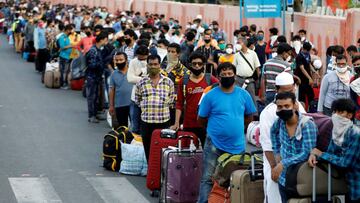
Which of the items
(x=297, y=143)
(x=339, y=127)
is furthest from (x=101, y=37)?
(x=339, y=127)

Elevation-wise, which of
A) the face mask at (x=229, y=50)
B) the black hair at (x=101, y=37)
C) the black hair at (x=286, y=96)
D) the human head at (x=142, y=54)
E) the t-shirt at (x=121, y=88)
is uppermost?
the black hair at (x=286, y=96)

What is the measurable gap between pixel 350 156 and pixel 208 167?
2701mm

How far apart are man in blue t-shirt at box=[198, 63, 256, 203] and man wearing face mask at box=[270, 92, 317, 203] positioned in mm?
1726

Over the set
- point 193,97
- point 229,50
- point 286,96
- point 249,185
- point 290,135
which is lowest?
point 249,185

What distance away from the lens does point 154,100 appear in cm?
1488

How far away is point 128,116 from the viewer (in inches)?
695

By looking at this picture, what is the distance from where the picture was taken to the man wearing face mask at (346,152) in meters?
10.2

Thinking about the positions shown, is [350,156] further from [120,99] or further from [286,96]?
[120,99]

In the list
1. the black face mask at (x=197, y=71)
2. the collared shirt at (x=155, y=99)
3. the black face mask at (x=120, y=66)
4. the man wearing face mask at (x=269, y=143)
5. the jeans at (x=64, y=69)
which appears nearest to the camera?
the man wearing face mask at (x=269, y=143)

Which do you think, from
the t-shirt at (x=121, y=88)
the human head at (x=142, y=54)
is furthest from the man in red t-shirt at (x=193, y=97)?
the t-shirt at (x=121, y=88)

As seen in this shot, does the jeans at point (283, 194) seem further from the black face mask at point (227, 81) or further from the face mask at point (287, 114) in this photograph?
the black face mask at point (227, 81)

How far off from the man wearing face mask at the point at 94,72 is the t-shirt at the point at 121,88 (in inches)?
165

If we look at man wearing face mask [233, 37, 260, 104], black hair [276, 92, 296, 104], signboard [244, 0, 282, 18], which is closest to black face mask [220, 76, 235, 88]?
black hair [276, 92, 296, 104]

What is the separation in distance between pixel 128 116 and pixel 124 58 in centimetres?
91
